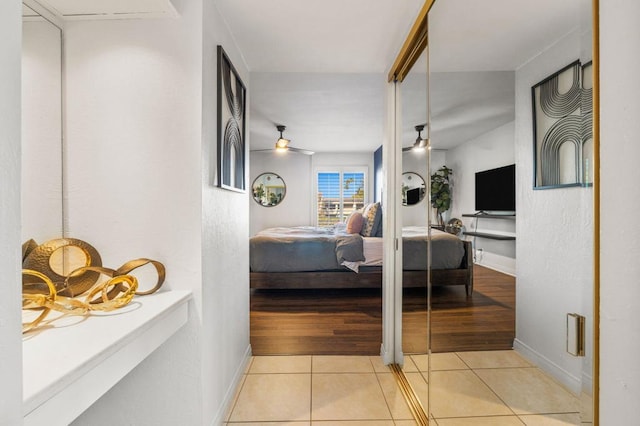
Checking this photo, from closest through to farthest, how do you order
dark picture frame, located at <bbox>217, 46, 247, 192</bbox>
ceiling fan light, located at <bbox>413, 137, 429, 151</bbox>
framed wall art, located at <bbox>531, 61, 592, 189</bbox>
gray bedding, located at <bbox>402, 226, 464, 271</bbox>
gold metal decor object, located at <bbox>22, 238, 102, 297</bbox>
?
framed wall art, located at <bbox>531, 61, 592, 189</bbox>
gold metal decor object, located at <bbox>22, 238, 102, 297</bbox>
gray bedding, located at <bbox>402, 226, 464, 271</bbox>
dark picture frame, located at <bbox>217, 46, 247, 192</bbox>
ceiling fan light, located at <bbox>413, 137, 429, 151</bbox>

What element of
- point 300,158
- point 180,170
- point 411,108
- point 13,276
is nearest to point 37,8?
point 180,170

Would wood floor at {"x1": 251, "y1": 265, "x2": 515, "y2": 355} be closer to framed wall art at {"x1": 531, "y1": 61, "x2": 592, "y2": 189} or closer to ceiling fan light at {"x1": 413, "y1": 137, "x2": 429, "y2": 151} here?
framed wall art at {"x1": 531, "y1": 61, "x2": 592, "y2": 189}

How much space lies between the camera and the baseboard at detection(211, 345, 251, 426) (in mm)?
1686

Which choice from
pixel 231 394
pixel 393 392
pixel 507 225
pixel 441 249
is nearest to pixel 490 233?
pixel 507 225

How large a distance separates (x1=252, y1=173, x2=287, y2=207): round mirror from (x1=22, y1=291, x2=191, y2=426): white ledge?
6581mm

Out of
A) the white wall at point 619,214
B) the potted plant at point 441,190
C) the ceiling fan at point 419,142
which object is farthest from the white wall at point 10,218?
the ceiling fan at point 419,142

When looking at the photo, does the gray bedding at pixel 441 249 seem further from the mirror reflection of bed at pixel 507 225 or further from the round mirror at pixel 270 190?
the round mirror at pixel 270 190

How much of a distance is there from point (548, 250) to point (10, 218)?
109cm

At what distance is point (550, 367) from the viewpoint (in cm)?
76

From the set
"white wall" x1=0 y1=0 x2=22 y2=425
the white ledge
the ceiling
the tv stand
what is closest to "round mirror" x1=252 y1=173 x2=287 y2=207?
the ceiling

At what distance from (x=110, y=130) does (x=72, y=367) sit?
1.06 m

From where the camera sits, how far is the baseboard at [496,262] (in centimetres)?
93

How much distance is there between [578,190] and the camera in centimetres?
67

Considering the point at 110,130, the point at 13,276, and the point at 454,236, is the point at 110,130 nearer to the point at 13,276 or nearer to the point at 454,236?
the point at 13,276
